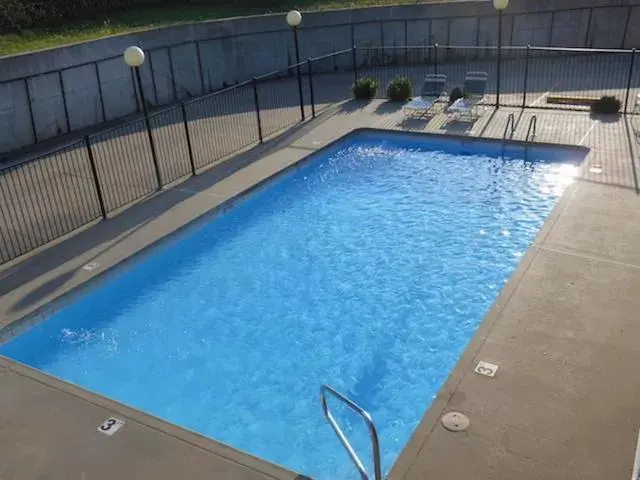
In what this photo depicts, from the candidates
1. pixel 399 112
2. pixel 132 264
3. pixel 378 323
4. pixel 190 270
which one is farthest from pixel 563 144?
pixel 132 264

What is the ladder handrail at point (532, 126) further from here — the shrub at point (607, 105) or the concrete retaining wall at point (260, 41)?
the concrete retaining wall at point (260, 41)

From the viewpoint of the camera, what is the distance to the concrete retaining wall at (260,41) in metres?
16.5

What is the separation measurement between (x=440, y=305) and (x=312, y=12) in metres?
14.9

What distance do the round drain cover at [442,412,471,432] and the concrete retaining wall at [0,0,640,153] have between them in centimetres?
1344

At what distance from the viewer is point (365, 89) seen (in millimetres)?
17391

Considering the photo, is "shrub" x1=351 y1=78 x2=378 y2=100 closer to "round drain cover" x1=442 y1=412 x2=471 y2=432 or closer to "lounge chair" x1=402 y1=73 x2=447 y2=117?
"lounge chair" x1=402 y1=73 x2=447 y2=117

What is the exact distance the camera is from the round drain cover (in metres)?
5.86

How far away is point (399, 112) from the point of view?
1620cm


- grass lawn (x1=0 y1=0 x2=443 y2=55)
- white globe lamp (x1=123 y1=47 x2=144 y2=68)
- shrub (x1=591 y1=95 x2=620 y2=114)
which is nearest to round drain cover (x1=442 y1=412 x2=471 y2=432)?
white globe lamp (x1=123 y1=47 x2=144 y2=68)

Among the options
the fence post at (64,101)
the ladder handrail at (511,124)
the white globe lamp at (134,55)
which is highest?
the white globe lamp at (134,55)

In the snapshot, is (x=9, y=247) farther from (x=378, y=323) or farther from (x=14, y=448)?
(x=378, y=323)

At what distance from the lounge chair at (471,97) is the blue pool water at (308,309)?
2.53 meters

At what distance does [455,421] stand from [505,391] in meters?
0.70

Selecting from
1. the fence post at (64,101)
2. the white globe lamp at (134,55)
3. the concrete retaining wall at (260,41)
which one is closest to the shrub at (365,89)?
the concrete retaining wall at (260,41)
